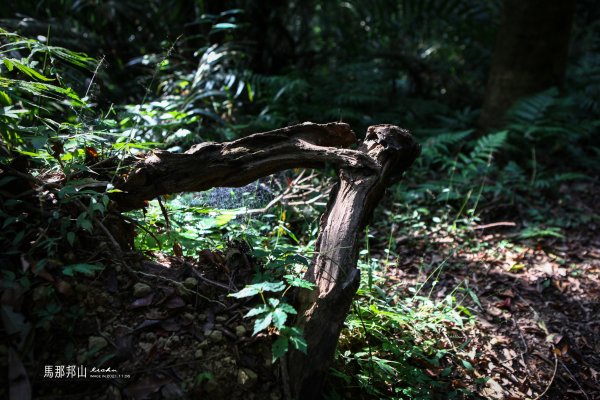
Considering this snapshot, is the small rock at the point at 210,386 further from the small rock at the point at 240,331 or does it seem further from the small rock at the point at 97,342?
the small rock at the point at 97,342

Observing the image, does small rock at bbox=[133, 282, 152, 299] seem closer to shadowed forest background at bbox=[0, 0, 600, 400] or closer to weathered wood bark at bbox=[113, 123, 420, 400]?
shadowed forest background at bbox=[0, 0, 600, 400]

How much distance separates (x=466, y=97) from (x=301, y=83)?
2.93m

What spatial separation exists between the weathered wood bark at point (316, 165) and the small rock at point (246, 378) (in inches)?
9.1

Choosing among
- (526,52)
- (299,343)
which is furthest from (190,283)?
(526,52)

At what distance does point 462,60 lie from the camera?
25.3 feet

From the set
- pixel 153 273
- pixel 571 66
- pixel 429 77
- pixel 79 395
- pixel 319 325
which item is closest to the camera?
pixel 79 395

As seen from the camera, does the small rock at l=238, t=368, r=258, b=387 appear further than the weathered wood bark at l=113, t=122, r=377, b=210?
No

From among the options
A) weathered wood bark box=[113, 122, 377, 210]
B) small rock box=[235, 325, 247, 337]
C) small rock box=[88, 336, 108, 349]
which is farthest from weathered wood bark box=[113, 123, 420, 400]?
small rock box=[88, 336, 108, 349]

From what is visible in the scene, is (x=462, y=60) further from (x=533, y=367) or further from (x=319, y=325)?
(x=319, y=325)

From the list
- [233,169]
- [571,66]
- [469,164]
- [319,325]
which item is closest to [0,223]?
[233,169]

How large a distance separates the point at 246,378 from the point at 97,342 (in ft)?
1.90

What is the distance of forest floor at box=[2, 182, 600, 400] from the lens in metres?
1.61

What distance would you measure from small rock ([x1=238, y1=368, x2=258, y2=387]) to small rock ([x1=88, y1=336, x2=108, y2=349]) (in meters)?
0.53

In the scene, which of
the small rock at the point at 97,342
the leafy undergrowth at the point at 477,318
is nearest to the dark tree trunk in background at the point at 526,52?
the leafy undergrowth at the point at 477,318
